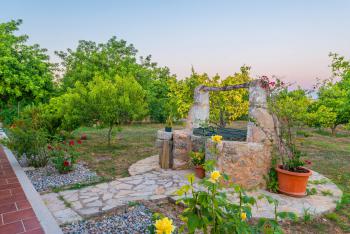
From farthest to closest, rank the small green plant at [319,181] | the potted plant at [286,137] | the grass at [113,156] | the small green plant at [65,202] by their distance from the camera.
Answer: the grass at [113,156] → the small green plant at [319,181] → the potted plant at [286,137] → the small green plant at [65,202]

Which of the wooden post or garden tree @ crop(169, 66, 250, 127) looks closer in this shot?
the wooden post

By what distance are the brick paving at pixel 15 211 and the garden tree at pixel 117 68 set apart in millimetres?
11706

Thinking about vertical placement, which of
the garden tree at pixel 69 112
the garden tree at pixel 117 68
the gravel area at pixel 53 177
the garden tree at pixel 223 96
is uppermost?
the garden tree at pixel 117 68

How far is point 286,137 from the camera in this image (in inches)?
169

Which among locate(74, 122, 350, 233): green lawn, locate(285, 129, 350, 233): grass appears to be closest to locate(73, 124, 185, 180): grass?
locate(74, 122, 350, 233): green lawn

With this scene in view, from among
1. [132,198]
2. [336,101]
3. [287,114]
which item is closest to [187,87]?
[287,114]

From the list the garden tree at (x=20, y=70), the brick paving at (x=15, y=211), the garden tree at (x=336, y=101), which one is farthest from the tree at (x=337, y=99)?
the garden tree at (x=20, y=70)

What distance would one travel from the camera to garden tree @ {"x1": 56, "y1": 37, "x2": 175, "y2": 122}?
17.3 m

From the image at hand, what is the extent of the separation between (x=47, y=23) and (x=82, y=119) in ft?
20.5

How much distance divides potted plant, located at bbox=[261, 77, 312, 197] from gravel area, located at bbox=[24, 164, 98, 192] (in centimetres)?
365

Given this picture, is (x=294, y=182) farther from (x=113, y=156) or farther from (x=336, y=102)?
(x=336, y=102)

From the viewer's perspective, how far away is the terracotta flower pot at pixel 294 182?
3969 millimetres

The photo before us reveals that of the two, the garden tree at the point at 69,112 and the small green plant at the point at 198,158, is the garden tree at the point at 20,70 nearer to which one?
the garden tree at the point at 69,112

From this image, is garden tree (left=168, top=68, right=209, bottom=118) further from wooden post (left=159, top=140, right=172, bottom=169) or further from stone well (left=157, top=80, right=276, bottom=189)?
stone well (left=157, top=80, right=276, bottom=189)
